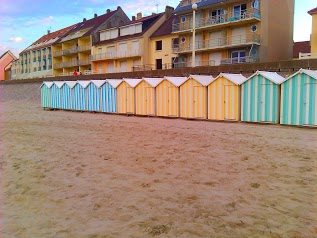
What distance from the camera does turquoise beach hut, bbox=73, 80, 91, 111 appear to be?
18.9m

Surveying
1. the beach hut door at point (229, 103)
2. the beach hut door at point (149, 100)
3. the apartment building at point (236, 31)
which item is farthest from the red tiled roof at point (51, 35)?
the beach hut door at point (229, 103)

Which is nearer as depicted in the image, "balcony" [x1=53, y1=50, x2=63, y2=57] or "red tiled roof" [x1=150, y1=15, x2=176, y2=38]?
"red tiled roof" [x1=150, y1=15, x2=176, y2=38]

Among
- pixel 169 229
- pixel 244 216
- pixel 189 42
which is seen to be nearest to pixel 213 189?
pixel 244 216

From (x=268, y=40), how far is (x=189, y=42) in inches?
296

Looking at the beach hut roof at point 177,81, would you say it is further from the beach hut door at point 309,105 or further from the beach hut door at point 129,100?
the beach hut door at point 309,105

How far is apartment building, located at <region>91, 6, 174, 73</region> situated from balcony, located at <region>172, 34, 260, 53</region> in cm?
457

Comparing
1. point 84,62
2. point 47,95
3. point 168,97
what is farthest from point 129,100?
point 84,62

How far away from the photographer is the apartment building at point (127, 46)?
111 feet

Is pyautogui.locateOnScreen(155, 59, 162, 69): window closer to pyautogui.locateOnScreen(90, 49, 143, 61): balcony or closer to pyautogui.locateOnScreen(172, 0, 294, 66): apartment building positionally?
pyautogui.locateOnScreen(90, 49, 143, 61): balcony

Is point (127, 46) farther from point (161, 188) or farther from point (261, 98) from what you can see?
point (161, 188)

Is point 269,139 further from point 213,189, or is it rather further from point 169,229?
point 169,229

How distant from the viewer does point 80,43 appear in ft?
142

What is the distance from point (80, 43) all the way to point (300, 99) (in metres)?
38.1

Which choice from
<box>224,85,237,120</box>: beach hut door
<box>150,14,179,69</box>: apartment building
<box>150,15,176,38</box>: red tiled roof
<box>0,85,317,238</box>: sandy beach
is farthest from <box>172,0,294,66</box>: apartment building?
<box>0,85,317,238</box>: sandy beach
